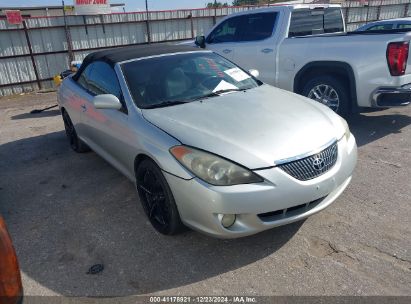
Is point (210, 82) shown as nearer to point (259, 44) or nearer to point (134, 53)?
point (134, 53)

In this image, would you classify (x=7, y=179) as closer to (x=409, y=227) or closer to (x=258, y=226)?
(x=258, y=226)

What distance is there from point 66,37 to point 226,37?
7.17 meters

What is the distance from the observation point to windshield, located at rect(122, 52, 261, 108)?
346 centimetres

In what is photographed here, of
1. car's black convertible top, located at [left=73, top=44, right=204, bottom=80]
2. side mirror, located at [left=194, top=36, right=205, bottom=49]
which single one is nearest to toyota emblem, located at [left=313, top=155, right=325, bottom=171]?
car's black convertible top, located at [left=73, top=44, right=204, bottom=80]

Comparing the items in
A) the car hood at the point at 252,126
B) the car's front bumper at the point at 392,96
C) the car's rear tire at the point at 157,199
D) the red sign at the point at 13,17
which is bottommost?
the car's rear tire at the point at 157,199

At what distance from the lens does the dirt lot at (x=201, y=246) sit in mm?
2512

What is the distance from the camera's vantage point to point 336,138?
2916 millimetres

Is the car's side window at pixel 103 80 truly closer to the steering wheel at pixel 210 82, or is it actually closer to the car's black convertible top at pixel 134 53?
the car's black convertible top at pixel 134 53

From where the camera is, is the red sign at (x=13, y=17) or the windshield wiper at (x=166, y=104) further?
the red sign at (x=13, y=17)

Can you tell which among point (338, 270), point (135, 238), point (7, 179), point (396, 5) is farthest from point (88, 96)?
point (396, 5)

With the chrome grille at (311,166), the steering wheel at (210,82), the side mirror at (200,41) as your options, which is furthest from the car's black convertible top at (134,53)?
the side mirror at (200,41)

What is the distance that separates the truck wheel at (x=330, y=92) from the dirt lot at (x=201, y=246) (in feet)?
3.83

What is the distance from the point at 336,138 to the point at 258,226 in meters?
1.04

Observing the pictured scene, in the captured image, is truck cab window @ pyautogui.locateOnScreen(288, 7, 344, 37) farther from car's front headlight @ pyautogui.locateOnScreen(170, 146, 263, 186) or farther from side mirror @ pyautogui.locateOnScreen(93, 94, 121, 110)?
car's front headlight @ pyautogui.locateOnScreen(170, 146, 263, 186)
